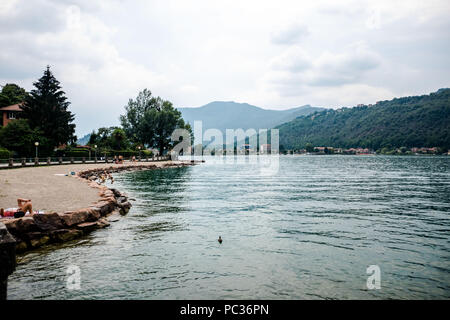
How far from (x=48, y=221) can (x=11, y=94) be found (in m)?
90.2

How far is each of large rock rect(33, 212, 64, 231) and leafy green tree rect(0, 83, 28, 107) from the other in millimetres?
78195

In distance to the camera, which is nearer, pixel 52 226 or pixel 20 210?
pixel 52 226

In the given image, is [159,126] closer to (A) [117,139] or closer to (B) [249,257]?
(A) [117,139]

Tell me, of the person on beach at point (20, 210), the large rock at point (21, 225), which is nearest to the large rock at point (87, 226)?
the large rock at point (21, 225)

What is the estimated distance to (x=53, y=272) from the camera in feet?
30.5

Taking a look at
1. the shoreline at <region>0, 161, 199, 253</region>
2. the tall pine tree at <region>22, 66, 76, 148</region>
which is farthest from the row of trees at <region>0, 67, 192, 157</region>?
the shoreline at <region>0, 161, 199, 253</region>

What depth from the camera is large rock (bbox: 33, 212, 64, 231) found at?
1210cm

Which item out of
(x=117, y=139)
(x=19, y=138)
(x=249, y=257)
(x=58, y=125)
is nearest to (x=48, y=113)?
(x=58, y=125)

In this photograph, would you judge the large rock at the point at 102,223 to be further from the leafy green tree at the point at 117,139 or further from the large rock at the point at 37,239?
the leafy green tree at the point at 117,139

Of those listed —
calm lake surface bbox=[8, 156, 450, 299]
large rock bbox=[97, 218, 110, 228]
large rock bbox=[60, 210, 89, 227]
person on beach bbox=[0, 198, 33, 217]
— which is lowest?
calm lake surface bbox=[8, 156, 450, 299]

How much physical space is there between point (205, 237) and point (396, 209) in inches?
549

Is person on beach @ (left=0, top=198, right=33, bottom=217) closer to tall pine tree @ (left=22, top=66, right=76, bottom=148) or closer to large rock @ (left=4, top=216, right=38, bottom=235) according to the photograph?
large rock @ (left=4, top=216, right=38, bottom=235)

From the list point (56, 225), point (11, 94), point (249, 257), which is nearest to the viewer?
point (249, 257)

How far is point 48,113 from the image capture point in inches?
2418
